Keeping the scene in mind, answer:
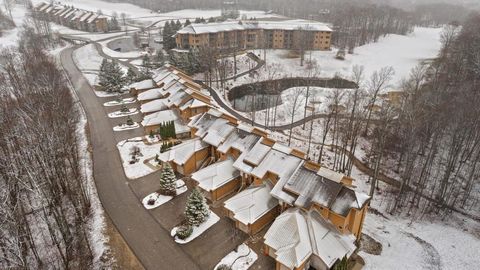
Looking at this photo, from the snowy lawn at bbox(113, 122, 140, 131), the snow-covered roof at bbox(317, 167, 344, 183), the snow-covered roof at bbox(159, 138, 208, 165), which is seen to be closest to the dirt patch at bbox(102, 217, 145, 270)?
the snow-covered roof at bbox(159, 138, 208, 165)

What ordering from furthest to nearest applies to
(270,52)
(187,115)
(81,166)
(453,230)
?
(270,52)
(187,115)
(81,166)
(453,230)

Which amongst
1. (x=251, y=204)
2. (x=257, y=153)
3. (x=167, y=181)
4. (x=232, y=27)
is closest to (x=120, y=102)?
(x=167, y=181)

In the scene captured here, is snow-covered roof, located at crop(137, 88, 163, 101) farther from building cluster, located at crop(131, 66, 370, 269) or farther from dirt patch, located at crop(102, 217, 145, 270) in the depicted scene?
dirt patch, located at crop(102, 217, 145, 270)

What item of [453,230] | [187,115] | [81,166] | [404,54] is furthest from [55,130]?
[404,54]

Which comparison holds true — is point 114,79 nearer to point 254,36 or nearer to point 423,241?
point 254,36

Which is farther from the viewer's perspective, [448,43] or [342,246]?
[448,43]

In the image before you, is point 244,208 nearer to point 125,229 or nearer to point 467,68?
point 125,229
